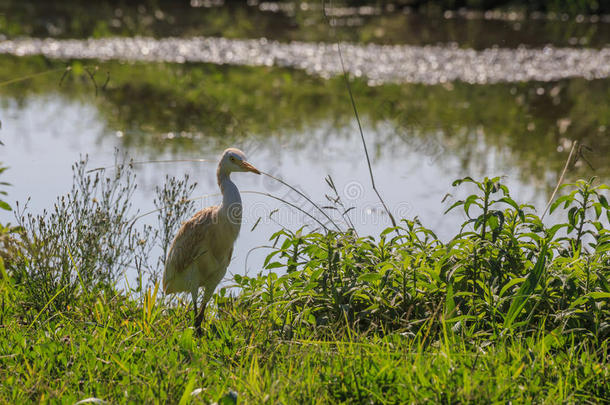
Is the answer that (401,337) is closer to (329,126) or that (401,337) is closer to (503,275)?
(503,275)

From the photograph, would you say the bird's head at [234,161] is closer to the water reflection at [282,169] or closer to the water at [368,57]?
the water reflection at [282,169]

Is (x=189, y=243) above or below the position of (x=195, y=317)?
above

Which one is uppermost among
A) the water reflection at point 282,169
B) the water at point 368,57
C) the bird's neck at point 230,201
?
the water at point 368,57

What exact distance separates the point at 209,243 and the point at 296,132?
15.2 feet

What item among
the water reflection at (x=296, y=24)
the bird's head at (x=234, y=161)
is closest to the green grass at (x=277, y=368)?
the bird's head at (x=234, y=161)

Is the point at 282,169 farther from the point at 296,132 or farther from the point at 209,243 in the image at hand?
the point at 209,243

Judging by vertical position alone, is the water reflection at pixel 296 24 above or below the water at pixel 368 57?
above

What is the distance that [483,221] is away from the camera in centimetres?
376

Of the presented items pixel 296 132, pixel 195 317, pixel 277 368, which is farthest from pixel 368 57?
pixel 277 368

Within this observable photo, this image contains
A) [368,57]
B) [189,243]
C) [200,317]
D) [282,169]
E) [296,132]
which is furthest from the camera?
[368,57]

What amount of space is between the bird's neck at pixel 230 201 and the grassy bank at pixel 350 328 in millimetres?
370

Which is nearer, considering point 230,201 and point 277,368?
point 277,368

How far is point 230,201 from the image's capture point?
4441 millimetres

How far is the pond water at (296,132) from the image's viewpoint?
690cm
